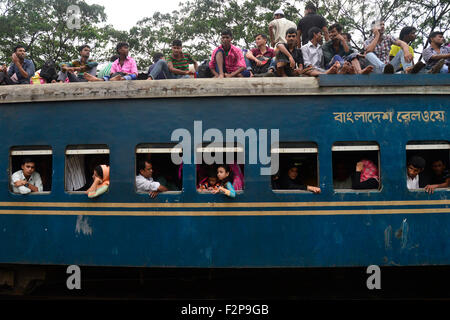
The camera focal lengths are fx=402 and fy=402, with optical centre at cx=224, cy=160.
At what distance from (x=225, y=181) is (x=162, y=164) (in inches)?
41.0

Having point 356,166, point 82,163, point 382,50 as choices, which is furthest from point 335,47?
point 82,163

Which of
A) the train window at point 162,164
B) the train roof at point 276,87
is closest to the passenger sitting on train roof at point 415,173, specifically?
the train roof at point 276,87

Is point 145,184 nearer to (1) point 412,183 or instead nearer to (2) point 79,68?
(2) point 79,68

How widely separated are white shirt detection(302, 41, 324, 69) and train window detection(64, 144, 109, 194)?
126 inches

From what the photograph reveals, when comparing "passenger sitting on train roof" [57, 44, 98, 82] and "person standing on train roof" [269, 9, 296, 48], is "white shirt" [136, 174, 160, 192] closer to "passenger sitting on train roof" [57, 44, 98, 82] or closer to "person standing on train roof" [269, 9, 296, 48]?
"passenger sitting on train roof" [57, 44, 98, 82]

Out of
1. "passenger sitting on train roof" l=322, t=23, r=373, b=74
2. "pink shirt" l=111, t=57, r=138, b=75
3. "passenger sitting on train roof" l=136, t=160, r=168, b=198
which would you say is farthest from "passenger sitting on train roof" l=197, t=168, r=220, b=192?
"passenger sitting on train roof" l=322, t=23, r=373, b=74

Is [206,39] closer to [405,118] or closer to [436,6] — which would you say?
[436,6]

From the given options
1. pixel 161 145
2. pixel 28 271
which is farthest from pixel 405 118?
pixel 28 271

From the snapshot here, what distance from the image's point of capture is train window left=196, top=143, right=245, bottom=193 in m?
5.00

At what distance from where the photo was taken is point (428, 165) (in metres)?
5.30

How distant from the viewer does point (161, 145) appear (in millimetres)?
5078

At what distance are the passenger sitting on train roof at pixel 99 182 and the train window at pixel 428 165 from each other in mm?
3763

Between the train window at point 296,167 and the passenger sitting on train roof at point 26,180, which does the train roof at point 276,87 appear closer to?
the train window at point 296,167
